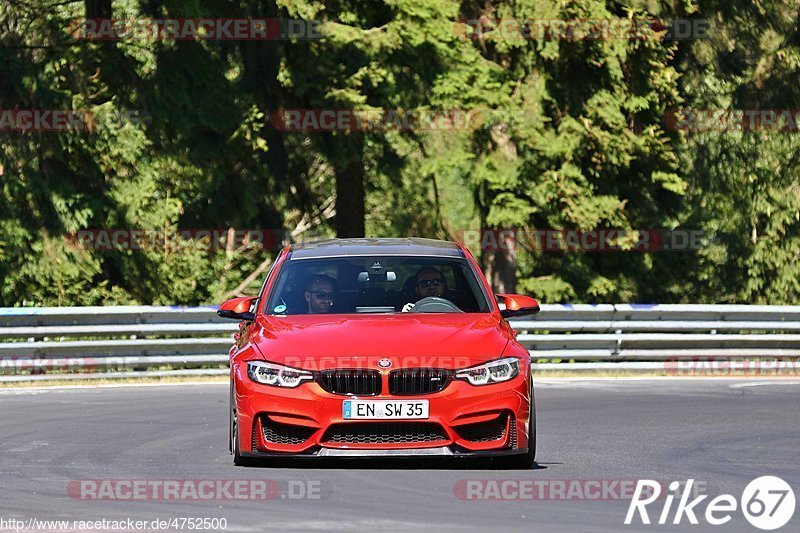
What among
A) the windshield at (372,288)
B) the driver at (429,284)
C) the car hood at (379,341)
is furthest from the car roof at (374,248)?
the car hood at (379,341)

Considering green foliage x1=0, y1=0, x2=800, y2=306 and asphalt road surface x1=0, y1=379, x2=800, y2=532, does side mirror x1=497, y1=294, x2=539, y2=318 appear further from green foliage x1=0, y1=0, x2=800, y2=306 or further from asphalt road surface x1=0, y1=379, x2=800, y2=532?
green foliage x1=0, y1=0, x2=800, y2=306

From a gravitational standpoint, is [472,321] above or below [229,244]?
above

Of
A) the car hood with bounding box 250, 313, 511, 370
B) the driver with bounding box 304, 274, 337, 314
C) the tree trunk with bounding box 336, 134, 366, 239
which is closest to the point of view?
the car hood with bounding box 250, 313, 511, 370

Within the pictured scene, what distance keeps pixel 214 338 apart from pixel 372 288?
10153mm

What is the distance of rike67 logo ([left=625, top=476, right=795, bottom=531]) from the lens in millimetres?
8703

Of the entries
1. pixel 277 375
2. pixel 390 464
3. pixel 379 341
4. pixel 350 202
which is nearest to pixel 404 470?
pixel 390 464

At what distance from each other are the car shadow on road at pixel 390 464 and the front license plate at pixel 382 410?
61cm

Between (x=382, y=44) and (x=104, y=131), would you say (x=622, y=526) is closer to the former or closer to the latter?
(x=382, y=44)

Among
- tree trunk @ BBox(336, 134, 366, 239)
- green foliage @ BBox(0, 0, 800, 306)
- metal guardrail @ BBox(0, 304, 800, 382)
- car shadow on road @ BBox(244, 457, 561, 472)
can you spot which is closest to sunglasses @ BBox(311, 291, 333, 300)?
car shadow on road @ BBox(244, 457, 561, 472)

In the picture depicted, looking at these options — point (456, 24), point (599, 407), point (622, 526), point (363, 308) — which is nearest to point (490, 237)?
point (456, 24)

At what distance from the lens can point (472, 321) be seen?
35.4ft

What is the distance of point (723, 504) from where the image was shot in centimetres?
934

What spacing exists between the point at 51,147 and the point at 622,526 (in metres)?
23.2

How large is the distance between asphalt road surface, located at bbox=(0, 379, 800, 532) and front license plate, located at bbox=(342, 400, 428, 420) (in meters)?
0.39
